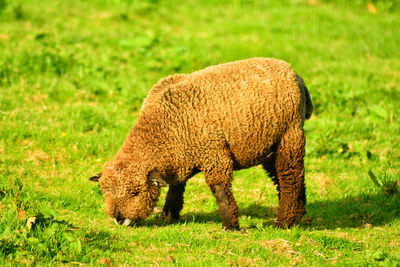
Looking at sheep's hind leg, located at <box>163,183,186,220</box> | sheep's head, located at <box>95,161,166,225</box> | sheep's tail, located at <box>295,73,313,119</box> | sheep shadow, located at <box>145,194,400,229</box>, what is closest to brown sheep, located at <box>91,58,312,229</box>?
sheep's head, located at <box>95,161,166,225</box>

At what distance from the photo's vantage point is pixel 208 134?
225 inches

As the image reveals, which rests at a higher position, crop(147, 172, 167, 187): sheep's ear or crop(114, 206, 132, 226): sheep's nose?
crop(147, 172, 167, 187): sheep's ear

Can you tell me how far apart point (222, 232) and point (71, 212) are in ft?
6.35

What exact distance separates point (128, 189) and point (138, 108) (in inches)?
160

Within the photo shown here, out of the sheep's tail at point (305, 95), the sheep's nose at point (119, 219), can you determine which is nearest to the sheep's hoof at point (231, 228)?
the sheep's nose at point (119, 219)

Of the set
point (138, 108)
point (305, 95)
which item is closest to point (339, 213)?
point (305, 95)

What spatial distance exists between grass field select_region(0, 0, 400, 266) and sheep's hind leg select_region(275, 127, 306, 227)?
39 cm

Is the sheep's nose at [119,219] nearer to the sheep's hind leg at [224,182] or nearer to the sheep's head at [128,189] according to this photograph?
the sheep's head at [128,189]

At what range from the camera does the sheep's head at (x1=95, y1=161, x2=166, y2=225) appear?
18.7 feet

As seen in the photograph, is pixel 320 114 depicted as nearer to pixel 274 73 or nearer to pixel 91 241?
pixel 274 73

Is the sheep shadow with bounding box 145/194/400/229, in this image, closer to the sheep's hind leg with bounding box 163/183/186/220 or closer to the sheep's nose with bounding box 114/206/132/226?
the sheep's hind leg with bounding box 163/183/186/220

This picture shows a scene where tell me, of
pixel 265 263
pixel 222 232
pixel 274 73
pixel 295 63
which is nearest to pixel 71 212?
pixel 222 232

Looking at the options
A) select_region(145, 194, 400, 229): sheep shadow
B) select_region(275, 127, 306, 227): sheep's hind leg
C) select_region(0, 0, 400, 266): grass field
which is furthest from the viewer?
select_region(145, 194, 400, 229): sheep shadow

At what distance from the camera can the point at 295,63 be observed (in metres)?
12.2
